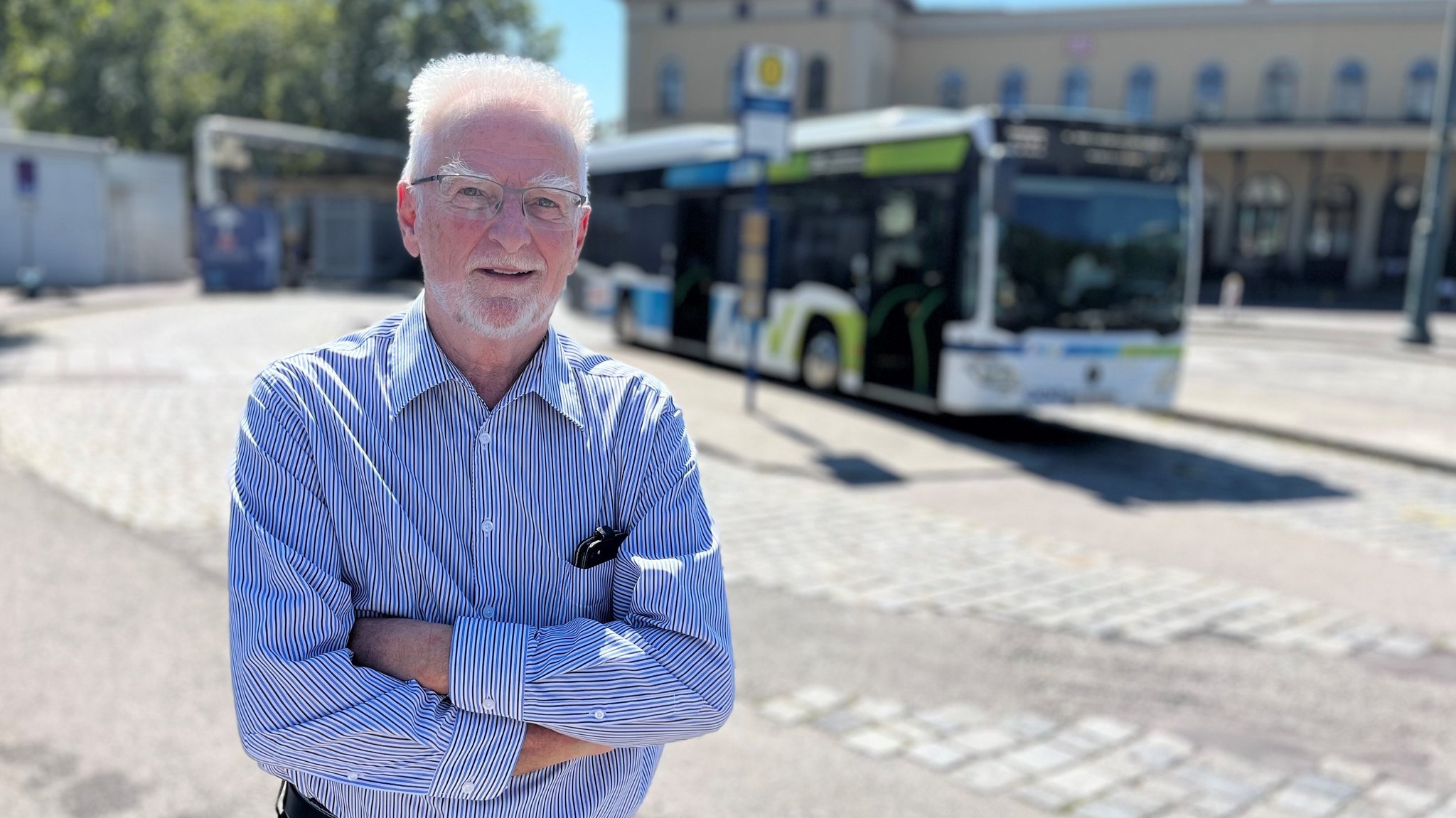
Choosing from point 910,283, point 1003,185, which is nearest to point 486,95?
point 1003,185

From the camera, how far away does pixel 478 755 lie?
1776 millimetres

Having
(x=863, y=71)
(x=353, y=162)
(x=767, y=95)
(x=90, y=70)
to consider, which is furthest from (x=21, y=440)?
(x=90, y=70)

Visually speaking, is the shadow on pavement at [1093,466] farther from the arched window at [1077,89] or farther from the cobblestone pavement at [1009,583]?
the arched window at [1077,89]

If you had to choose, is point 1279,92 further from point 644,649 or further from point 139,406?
point 644,649

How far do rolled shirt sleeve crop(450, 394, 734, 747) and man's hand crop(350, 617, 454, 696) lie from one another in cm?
3

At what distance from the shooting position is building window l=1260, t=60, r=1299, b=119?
44.2 meters

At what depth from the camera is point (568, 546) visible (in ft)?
6.36

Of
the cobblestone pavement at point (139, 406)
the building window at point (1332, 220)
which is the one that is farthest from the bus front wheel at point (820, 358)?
the building window at point (1332, 220)

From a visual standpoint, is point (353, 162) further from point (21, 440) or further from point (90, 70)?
point (21, 440)

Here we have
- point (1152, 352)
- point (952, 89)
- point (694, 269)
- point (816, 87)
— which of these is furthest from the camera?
point (952, 89)

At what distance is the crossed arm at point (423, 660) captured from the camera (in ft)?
5.82

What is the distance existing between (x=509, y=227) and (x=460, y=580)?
0.57 metres

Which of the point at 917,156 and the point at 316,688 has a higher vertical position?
the point at 917,156

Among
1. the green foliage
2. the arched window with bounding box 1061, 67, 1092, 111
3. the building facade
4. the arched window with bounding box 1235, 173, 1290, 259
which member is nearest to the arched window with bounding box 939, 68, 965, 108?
the building facade
